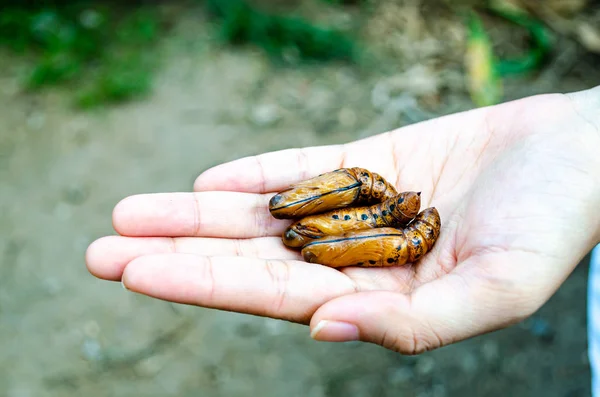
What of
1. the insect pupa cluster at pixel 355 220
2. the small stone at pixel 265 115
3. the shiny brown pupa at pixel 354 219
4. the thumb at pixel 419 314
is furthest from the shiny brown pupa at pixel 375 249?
the small stone at pixel 265 115

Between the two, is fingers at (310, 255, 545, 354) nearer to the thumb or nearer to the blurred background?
the thumb

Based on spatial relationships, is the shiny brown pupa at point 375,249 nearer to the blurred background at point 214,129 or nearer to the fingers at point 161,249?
the fingers at point 161,249

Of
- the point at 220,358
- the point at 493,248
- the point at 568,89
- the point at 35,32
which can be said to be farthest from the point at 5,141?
the point at 568,89

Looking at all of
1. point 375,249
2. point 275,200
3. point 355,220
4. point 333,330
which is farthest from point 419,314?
point 275,200

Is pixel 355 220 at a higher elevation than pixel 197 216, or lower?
lower

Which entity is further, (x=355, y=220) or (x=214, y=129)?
(x=214, y=129)

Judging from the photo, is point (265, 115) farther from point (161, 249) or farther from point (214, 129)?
point (161, 249)
